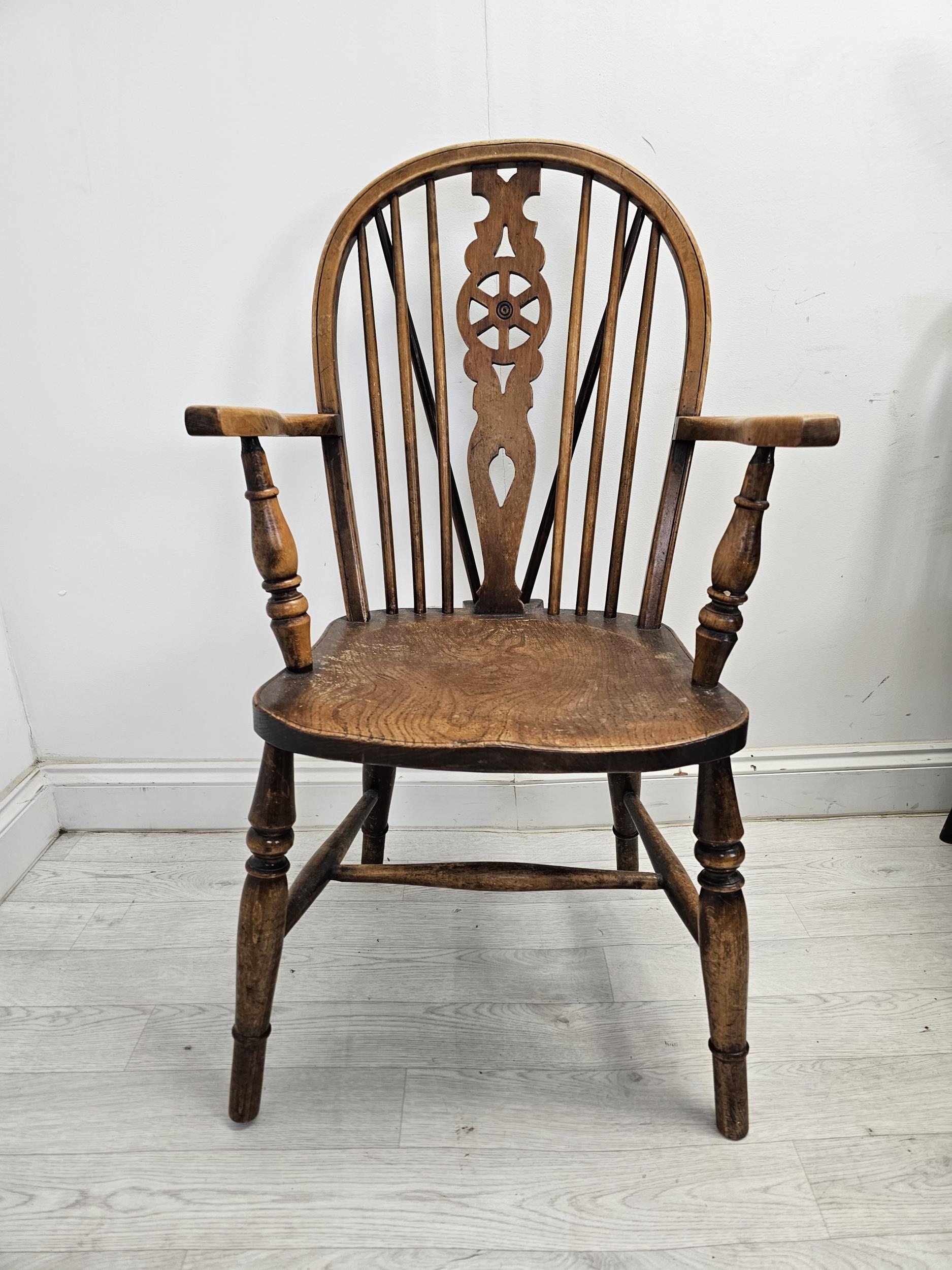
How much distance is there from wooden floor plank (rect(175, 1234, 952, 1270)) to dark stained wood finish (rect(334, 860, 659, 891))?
0.32m

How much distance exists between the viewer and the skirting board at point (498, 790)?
1405 mm

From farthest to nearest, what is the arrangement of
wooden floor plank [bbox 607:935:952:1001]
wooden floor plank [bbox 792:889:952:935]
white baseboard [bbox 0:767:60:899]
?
white baseboard [bbox 0:767:60:899] < wooden floor plank [bbox 792:889:952:935] < wooden floor plank [bbox 607:935:952:1001]

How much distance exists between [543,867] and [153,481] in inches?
33.3

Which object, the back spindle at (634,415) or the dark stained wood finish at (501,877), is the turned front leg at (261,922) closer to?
Result: the dark stained wood finish at (501,877)

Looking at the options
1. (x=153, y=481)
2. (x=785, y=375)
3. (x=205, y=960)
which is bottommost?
(x=205, y=960)

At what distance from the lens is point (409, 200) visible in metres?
1.17

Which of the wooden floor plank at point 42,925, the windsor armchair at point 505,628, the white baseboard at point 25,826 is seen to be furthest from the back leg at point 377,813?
the white baseboard at point 25,826

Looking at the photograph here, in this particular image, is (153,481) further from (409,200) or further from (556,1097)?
(556,1097)

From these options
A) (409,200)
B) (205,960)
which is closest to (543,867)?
(205,960)

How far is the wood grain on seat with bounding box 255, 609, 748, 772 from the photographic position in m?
0.71

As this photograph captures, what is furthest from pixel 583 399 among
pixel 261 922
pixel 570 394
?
pixel 261 922

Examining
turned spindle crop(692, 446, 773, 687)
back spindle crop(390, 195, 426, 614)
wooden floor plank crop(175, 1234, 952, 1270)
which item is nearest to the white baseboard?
wooden floor plank crop(175, 1234, 952, 1270)

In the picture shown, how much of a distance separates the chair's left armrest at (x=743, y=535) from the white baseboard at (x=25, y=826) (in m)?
1.08

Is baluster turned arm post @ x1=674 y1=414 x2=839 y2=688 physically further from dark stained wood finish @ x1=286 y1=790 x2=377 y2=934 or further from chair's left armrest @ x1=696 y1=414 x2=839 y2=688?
dark stained wood finish @ x1=286 y1=790 x2=377 y2=934
